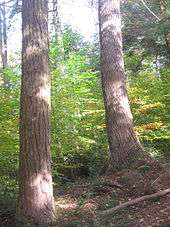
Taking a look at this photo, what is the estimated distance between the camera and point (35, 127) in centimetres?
678

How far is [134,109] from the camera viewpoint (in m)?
12.6

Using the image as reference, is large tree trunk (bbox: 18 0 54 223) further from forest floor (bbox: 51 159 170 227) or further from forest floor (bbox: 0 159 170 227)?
forest floor (bbox: 51 159 170 227)

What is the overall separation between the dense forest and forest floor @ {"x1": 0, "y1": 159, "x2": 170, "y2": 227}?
19 mm

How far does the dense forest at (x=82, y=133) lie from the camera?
6.75 metres

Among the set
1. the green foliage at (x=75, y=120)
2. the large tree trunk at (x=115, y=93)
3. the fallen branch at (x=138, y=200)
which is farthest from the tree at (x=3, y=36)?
the fallen branch at (x=138, y=200)

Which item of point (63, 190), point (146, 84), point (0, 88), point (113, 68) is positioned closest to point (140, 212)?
point (63, 190)

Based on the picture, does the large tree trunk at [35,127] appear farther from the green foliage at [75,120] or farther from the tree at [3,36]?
the tree at [3,36]

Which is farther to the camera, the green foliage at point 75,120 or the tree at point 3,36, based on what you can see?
the tree at point 3,36

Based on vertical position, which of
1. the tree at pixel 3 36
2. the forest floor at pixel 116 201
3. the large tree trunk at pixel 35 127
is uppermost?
the tree at pixel 3 36

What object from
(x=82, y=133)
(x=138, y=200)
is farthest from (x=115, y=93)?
(x=138, y=200)

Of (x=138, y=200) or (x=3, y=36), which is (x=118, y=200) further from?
(x=3, y=36)

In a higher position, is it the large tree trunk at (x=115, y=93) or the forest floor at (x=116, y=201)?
the large tree trunk at (x=115, y=93)

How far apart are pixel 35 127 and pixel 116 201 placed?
81.4 inches

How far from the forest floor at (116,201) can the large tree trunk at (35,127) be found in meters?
0.38
